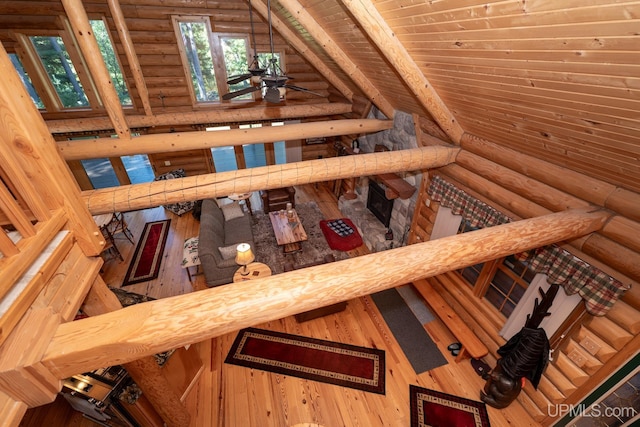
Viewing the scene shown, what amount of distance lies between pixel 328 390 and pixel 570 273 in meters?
3.60

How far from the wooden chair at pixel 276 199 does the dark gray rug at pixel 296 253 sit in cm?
31

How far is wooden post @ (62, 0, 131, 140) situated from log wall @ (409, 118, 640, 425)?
5.50 meters

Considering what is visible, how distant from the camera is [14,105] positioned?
1441 millimetres

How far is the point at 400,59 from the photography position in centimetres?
313

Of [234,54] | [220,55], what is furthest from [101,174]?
[234,54]

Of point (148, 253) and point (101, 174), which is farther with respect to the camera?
point (101, 174)

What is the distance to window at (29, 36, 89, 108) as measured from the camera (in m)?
6.41

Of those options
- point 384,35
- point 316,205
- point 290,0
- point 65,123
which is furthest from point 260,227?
point 384,35

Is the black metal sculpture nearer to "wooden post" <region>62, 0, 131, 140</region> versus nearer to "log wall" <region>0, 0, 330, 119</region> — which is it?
"wooden post" <region>62, 0, 131, 140</region>

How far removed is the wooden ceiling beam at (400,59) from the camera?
2.80m

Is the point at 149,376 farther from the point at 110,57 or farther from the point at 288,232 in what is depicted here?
the point at 110,57

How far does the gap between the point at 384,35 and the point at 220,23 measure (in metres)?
6.01

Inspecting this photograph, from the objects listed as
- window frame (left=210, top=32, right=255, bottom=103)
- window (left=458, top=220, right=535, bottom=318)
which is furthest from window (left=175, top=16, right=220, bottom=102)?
window (left=458, top=220, right=535, bottom=318)

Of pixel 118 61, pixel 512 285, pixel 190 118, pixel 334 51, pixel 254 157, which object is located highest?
pixel 334 51
